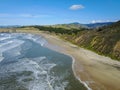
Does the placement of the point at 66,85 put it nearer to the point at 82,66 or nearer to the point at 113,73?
the point at 113,73

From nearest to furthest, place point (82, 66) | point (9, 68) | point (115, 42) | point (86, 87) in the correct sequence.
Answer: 1. point (86, 87)
2. point (9, 68)
3. point (82, 66)
4. point (115, 42)

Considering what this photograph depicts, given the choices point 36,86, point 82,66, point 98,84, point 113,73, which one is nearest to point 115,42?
point 82,66

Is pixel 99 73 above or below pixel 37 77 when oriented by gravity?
below

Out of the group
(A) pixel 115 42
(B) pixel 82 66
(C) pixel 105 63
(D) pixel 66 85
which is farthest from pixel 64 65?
(A) pixel 115 42

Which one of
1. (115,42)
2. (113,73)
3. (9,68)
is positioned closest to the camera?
(113,73)

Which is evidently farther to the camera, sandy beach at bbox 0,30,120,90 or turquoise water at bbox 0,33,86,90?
sandy beach at bbox 0,30,120,90

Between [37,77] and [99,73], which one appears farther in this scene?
[99,73]

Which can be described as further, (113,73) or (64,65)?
(64,65)

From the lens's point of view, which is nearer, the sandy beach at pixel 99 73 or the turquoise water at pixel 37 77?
the turquoise water at pixel 37 77

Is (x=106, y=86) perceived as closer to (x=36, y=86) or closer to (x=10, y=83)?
(x=36, y=86)
